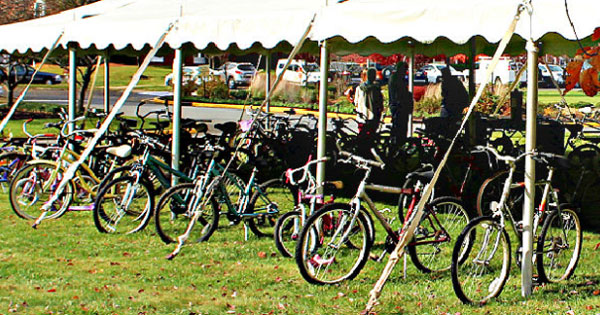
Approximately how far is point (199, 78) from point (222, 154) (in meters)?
26.2

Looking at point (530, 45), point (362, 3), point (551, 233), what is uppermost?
point (362, 3)

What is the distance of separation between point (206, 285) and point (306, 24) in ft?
8.72

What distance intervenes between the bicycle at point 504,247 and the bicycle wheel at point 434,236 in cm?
32

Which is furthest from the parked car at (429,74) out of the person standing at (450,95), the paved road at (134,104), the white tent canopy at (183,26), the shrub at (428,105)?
the white tent canopy at (183,26)

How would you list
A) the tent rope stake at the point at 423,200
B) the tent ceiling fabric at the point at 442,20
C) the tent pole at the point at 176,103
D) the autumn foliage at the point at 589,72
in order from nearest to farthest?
the autumn foliage at the point at 589,72 < the tent rope stake at the point at 423,200 < the tent ceiling fabric at the point at 442,20 < the tent pole at the point at 176,103

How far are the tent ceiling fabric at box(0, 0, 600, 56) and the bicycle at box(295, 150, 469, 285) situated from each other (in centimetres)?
126

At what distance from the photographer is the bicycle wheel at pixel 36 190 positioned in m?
9.01

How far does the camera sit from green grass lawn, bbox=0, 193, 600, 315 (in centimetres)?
587

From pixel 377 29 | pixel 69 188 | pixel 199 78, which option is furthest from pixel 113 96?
pixel 377 29

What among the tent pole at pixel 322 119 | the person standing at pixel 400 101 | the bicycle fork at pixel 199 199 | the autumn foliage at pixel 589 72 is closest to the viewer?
the autumn foliage at pixel 589 72

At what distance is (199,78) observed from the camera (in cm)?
3572

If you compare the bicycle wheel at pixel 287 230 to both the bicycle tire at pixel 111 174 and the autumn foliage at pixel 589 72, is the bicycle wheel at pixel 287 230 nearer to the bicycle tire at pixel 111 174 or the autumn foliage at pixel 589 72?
the bicycle tire at pixel 111 174

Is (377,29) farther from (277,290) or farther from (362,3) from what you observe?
(277,290)

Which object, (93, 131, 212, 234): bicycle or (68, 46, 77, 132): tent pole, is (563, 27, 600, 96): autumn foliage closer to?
(93, 131, 212, 234): bicycle
